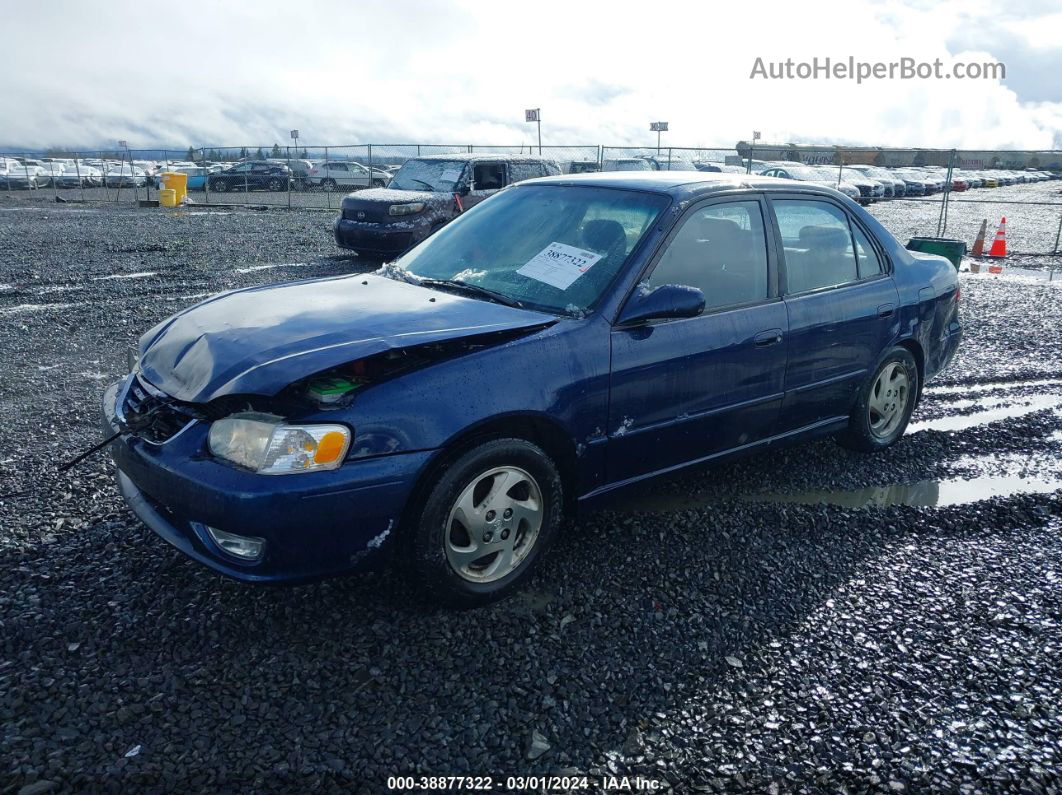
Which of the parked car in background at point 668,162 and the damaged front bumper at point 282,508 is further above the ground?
the parked car in background at point 668,162

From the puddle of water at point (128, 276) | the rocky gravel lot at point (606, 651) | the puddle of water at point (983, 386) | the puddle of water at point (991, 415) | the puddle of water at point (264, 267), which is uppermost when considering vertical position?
the puddle of water at point (264, 267)

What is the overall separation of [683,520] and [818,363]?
1104mm

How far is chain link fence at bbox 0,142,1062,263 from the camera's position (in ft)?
74.7

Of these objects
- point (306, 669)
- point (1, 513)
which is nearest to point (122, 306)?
point (1, 513)

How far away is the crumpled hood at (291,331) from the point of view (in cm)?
273

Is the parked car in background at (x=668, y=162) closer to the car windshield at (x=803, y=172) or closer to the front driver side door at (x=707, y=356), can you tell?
the car windshield at (x=803, y=172)

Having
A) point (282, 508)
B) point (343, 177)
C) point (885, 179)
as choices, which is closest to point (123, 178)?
point (343, 177)

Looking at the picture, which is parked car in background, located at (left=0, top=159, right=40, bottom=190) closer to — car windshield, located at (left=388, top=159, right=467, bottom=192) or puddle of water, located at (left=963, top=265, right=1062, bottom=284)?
car windshield, located at (left=388, top=159, right=467, bottom=192)

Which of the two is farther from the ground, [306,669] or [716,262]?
[716,262]

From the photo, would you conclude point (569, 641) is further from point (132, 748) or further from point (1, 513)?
point (1, 513)

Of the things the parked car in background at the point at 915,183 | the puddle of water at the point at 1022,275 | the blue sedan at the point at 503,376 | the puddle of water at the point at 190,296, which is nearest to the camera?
the blue sedan at the point at 503,376

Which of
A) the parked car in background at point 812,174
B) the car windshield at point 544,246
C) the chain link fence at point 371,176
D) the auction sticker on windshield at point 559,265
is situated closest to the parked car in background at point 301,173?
the chain link fence at point 371,176

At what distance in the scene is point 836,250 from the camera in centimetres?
432

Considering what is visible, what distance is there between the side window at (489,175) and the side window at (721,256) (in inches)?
355
